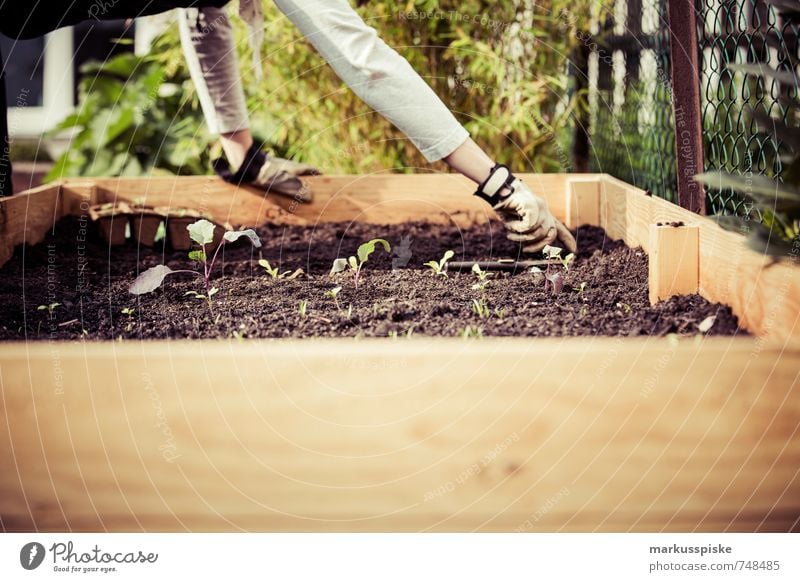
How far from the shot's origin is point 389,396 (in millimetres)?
1073

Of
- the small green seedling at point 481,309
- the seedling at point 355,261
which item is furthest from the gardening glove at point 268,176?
the small green seedling at point 481,309

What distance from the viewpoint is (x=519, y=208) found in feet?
6.31

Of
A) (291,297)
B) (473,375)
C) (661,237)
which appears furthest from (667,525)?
(291,297)

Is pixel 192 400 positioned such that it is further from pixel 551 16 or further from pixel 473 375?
pixel 551 16

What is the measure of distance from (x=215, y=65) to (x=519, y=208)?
110 centimetres

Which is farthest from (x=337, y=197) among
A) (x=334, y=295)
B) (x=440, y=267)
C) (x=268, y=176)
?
(x=334, y=295)

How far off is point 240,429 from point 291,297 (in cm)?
61

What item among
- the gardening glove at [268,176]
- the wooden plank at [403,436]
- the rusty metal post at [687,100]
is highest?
the rusty metal post at [687,100]

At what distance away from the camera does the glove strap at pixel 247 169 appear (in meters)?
2.43

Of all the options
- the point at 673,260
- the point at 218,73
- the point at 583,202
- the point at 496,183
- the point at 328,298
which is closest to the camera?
the point at 673,260

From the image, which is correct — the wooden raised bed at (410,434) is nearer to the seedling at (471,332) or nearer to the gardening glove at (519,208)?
the seedling at (471,332)

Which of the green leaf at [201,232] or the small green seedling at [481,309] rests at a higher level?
the green leaf at [201,232]

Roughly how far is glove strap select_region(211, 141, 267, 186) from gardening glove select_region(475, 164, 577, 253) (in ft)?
2.57

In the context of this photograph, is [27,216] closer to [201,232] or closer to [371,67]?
[201,232]
